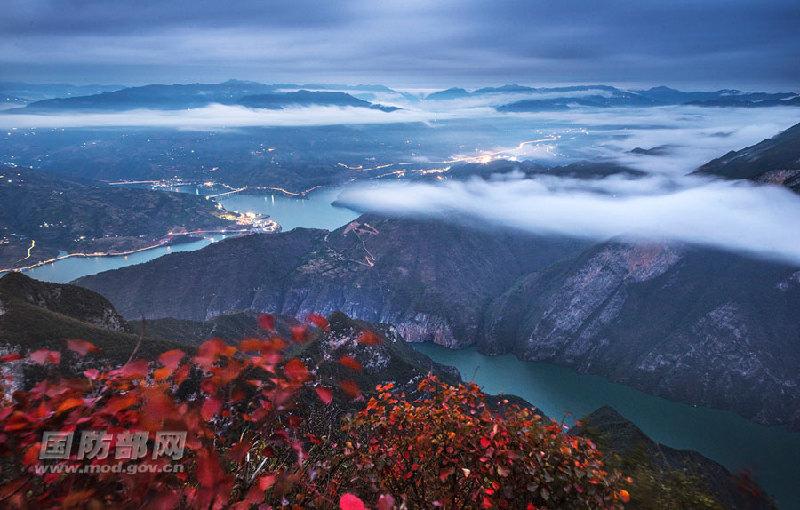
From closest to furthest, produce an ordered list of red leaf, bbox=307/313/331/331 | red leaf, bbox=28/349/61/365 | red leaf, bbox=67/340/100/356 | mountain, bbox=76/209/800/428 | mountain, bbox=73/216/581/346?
red leaf, bbox=67/340/100/356, red leaf, bbox=28/349/61/365, red leaf, bbox=307/313/331/331, mountain, bbox=76/209/800/428, mountain, bbox=73/216/581/346

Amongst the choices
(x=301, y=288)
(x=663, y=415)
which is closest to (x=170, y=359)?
(x=663, y=415)

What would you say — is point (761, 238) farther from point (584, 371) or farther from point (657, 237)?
point (584, 371)

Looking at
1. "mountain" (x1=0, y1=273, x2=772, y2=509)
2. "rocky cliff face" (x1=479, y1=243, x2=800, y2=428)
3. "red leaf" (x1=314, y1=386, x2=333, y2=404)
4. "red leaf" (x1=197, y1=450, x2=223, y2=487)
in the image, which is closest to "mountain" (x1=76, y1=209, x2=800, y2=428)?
"rocky cliff face" (x1=479, y1=243, x2=800, y2=428)

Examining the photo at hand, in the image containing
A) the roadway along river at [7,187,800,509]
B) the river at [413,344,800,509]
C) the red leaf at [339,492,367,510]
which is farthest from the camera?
the roadway along river at [7,187,800,509]

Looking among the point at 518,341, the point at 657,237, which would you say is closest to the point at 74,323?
the point at 518,341

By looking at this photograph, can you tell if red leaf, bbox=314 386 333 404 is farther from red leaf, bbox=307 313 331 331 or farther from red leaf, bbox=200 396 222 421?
red leaf, bbox=200 396 222 421

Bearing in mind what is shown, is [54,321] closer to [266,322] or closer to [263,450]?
[263,450]
